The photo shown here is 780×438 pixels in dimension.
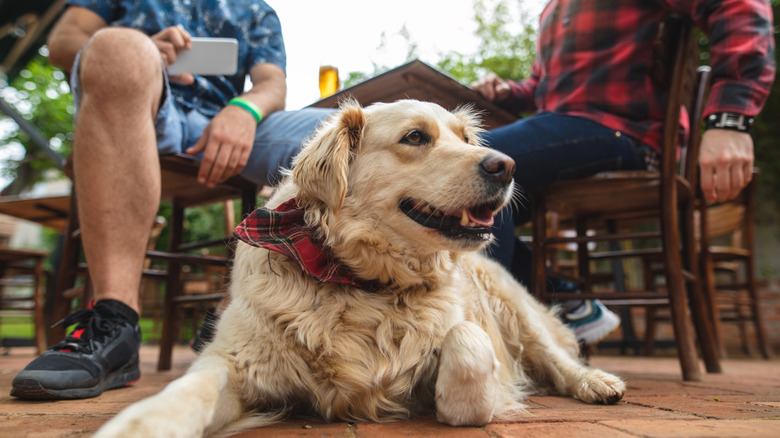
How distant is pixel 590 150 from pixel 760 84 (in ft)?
2.37

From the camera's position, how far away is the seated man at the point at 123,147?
5.38 feet

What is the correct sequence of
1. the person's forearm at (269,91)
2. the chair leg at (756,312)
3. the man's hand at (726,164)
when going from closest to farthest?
the man's hand at (726,164) < the person's forearm at (269,91) < the chair leg at (756,312)

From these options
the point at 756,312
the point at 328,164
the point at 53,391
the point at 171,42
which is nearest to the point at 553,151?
the point at 328,164

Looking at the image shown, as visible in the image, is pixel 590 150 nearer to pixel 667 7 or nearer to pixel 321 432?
pixel 667 7

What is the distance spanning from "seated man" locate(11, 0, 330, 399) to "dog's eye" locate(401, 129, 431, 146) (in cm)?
81

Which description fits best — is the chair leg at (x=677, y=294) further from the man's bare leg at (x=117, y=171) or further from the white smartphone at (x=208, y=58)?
the man's bare leg at (x=117, y=171)

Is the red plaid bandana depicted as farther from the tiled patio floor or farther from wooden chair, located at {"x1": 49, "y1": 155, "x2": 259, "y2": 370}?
wooden chair, located at {"x1": 49, "y1": 155, "x2": 259, "y2": 370}

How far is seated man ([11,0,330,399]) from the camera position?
1.64 m

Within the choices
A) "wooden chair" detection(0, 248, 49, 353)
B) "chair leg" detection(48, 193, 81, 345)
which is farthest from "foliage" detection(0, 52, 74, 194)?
"chair leg" detection(48, 193, 81, 345)

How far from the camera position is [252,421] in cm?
117

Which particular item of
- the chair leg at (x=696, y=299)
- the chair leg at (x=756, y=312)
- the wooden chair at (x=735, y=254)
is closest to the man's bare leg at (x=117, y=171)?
the chair leg at (x=696, y=299)

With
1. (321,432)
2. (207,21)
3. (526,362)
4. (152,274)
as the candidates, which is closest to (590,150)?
(526,362)

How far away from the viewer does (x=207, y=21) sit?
Answer: 8.56 feet

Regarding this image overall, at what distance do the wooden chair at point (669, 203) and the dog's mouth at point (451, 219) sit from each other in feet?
3.87
